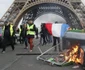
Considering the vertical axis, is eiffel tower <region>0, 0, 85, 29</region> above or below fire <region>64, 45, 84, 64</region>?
above

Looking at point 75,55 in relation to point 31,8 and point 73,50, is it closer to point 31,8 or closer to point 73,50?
point 73,50

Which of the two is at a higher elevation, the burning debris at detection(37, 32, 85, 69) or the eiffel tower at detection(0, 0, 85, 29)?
the eiffel tower at detection(0, 0, 85, 29)

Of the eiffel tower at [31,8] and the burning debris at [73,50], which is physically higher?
the eiffel tower at [31,8]

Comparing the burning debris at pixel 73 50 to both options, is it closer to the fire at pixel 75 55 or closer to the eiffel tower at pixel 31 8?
the fire at pixel 75 55

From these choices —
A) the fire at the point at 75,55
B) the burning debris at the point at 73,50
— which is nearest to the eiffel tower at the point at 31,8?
the burning debris at the point at 73,50

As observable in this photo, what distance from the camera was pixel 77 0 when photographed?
5853 cm

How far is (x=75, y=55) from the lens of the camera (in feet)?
36.2

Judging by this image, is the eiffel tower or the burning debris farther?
the eiffel tower

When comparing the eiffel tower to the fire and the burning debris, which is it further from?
the fire

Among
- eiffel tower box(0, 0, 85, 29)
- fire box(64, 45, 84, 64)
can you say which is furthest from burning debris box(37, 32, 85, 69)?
eiffel tower box(0, 0, 85, 29)

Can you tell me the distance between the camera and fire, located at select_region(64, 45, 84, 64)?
10547 millimetres

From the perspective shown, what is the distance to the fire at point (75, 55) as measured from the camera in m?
10.5

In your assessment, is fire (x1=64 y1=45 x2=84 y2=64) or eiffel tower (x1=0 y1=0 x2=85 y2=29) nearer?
fire (x1=64 y1=45 x2=84 y2=64)

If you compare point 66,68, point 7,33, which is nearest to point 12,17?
point 7,33
